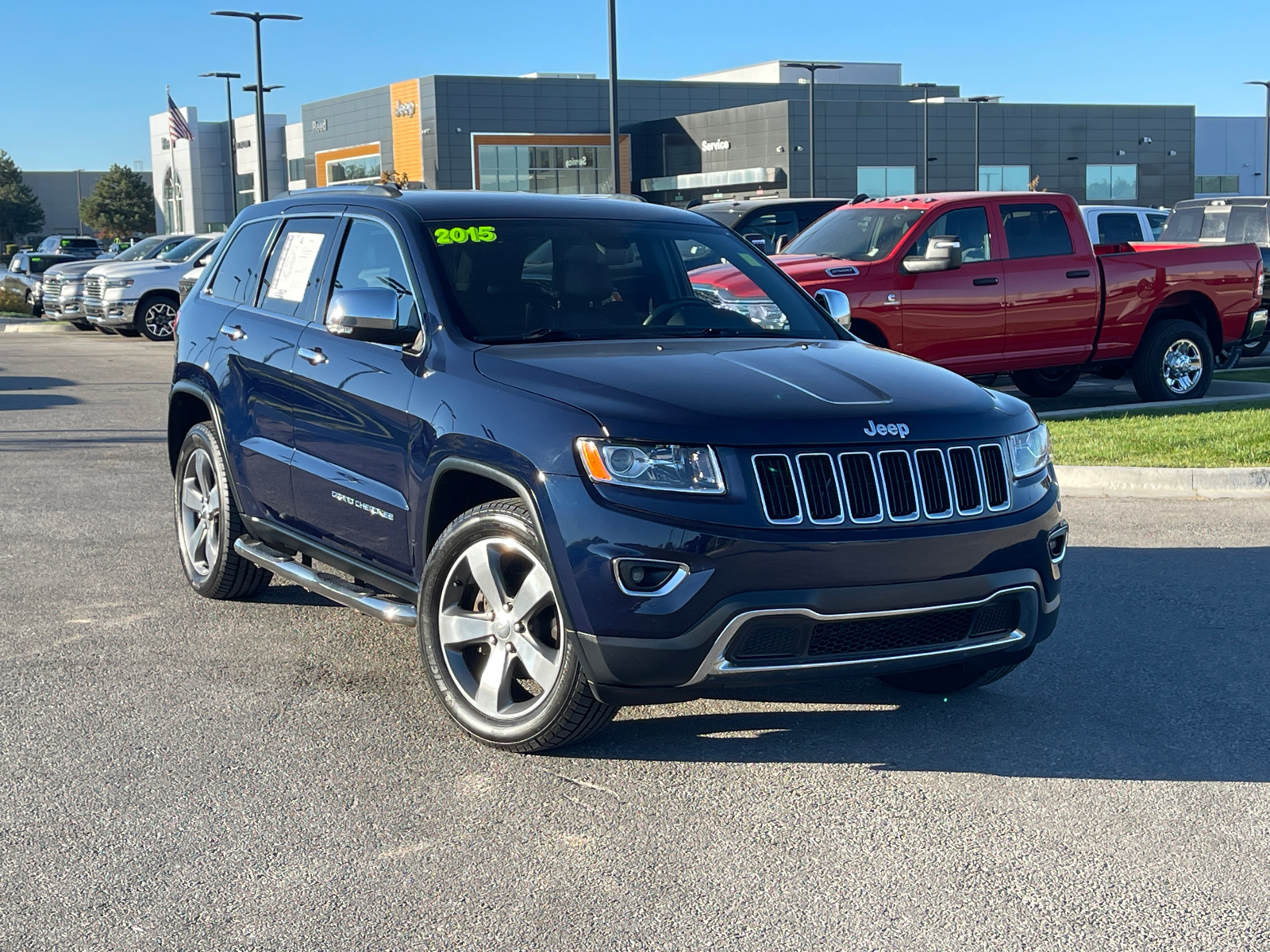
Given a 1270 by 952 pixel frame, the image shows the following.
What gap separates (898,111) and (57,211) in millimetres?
113047

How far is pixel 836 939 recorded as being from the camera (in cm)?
342

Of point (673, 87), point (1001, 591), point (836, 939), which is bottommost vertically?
point (836, 939)

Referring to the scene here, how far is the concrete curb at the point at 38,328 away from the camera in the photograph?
30406 millimetres

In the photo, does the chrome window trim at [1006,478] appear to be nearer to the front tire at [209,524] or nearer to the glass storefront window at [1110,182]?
the front tire at [209,524]

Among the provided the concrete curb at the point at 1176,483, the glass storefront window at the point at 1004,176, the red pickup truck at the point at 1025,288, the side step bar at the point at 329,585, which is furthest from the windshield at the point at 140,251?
the glass storefront window at the point at 1004,176

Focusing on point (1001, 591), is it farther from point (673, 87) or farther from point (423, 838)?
point (673, 87)

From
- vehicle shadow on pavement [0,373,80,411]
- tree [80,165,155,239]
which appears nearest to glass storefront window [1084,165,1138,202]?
vehicle shadow on pavement [0,373,80,411]

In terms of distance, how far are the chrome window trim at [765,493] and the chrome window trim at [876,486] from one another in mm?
141

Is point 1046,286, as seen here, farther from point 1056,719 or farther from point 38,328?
point 38,328

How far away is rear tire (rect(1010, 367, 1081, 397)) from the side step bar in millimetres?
10356

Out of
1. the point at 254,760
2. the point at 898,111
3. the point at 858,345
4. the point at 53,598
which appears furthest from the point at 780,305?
the point at 898,111

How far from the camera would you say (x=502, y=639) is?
15.3 feet

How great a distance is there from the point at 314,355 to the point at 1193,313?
1082cm

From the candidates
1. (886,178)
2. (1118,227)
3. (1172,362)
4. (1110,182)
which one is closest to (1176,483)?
(1172,362)
